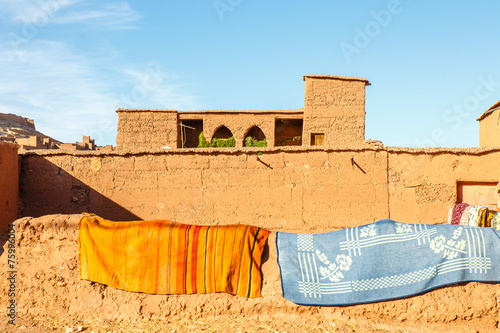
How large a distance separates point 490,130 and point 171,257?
14.8 meters

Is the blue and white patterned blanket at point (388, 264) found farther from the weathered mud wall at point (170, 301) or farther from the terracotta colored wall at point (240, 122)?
the terracotta colored wall at point (240, 122)

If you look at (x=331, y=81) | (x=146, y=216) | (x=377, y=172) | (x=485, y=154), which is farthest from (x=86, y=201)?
(x=331, y=81)

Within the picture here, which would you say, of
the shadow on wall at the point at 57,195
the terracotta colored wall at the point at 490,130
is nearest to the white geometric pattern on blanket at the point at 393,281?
the shadow on wall at the point at 57,195

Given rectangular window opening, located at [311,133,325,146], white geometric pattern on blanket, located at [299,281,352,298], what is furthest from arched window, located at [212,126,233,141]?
white geometric pattern on blanket, located at [299,281,352,298]

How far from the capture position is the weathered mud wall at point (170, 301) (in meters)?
4.66

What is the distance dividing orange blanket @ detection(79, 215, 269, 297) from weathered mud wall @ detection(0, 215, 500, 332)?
117 mm

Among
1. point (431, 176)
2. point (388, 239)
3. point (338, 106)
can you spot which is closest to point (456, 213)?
point (431, 176)

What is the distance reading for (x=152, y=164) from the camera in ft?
28.7

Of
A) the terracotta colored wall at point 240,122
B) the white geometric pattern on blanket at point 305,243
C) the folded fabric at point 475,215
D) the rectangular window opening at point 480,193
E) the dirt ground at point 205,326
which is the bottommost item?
the dirt ground at point 205,326

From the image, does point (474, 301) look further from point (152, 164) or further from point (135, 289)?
point (152, 164)

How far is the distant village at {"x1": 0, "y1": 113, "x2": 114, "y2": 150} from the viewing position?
80.4 ft

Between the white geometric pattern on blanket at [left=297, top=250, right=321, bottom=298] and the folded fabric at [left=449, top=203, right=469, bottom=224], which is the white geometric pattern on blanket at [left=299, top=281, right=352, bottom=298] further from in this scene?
the folded fabric at [left=449, top=203, right=469, bottom=224]

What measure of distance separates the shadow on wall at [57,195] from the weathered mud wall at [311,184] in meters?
0.24

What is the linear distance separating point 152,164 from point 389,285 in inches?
225
